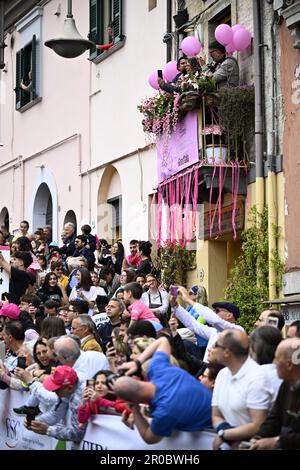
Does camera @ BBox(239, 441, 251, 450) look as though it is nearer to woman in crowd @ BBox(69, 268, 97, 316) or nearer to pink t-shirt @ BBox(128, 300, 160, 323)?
pink t-shirt @ BBox(128, 300, 160, 323)

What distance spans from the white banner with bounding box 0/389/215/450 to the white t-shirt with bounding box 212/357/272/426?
20cm

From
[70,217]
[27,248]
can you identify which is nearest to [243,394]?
[27,248]

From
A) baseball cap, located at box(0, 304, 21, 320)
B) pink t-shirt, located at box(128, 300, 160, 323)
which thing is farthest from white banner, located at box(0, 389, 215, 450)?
baseball cap, located at box(0, 304, 21, 320)

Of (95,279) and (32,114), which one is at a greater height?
(32,114)

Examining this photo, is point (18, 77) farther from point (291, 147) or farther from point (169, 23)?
point (291, 147)

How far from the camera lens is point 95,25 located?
2405cm

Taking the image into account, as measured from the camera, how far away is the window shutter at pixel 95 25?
24.0 meters

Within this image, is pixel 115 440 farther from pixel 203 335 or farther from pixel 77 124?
pixel 77 124

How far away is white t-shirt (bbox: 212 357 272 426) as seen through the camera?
7836 millimetres

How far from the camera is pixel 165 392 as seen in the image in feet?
26.3

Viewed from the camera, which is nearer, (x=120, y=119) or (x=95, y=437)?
(x=95, y=437)

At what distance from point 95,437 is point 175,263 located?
10049mm
